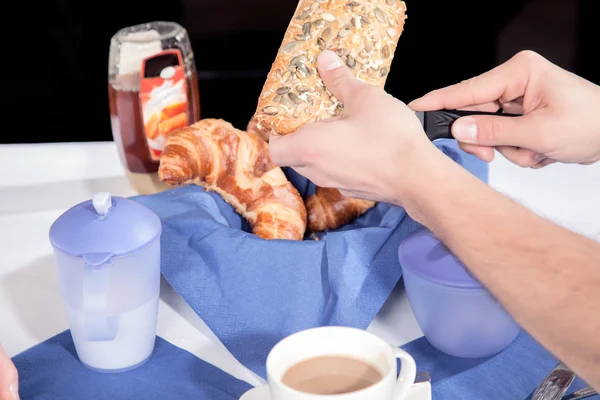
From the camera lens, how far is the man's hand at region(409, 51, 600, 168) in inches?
41.5

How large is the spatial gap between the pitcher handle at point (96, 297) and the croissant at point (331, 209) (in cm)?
40

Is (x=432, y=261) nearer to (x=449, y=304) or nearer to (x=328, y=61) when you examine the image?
(x=449, y=304)

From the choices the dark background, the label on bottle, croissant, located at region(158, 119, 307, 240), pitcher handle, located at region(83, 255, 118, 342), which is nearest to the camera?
pitcher handle, located at region(83, 255, 118, 342)

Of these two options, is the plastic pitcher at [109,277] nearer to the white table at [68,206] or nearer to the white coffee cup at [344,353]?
the white table at [68,206]

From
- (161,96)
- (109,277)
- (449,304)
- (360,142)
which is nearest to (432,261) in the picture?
(449,304)

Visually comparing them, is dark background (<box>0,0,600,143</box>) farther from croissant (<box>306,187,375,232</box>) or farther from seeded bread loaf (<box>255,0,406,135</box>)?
seeded bread loaf (<box>255,0,406,135</box>)

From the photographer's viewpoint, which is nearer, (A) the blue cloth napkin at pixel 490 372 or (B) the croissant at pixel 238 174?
(A) the blue cloth napkin at pixel 490 372

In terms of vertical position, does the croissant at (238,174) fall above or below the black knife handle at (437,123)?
below

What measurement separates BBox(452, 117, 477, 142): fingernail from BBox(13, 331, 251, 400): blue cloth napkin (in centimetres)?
42

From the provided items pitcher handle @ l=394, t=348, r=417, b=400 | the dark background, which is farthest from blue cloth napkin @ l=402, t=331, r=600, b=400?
the dark background

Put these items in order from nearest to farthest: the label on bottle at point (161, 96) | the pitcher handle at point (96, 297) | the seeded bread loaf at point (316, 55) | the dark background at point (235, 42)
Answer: the pitcher handle at point (96, 297) < the seeded bread loaf at point (316, 55) < the label on bottle at point (161, 96) < the dark background at point (235, 42)

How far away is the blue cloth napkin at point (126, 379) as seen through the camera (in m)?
0.90

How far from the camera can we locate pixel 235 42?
274 centimetres

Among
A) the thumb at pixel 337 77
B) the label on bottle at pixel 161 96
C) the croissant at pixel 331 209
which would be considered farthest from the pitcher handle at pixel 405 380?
the label on bottle at pixel 161 96
